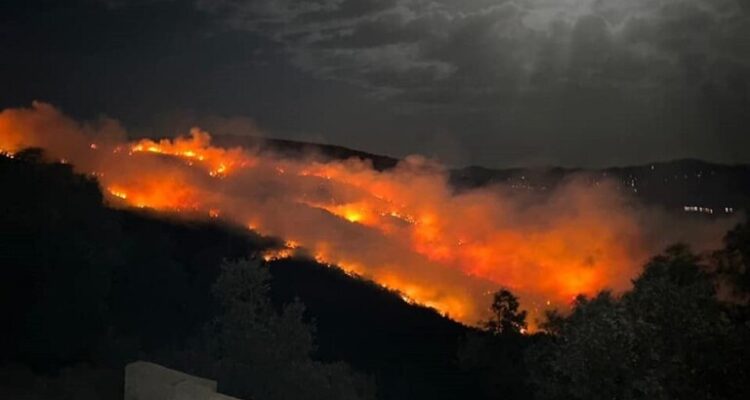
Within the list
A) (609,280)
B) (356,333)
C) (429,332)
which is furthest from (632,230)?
(356,333)

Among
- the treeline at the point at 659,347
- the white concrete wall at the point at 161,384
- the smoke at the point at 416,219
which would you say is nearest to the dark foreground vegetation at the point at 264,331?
the treeline at the point at 659,347

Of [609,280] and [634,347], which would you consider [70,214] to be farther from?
[609,280]

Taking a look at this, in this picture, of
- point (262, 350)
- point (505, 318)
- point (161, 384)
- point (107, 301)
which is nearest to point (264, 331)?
point (262, 350)

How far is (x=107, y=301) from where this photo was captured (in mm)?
27578

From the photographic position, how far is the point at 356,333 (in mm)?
46562

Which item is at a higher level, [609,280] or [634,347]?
[609,280]

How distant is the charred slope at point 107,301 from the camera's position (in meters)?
22.7

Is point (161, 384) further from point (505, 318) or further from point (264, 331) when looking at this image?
point (505, 318)

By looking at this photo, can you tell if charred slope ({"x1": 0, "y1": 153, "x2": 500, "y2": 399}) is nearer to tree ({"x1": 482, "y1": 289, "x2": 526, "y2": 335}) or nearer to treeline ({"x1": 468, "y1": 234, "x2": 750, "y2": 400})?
tree ({"x1": 482, "y1": 289, "x2": 526, "y2": 335})

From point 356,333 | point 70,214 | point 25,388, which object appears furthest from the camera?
point 356,333

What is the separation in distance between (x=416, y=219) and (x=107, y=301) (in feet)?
Result: 324

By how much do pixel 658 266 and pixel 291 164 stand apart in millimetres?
106847

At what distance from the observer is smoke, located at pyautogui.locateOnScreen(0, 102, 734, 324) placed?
274ft

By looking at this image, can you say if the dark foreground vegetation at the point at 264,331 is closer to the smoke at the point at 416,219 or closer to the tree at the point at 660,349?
the tree at the point at 660,349
